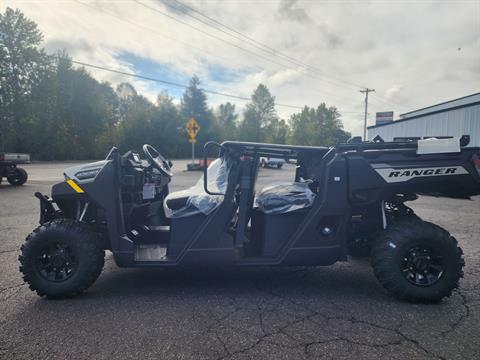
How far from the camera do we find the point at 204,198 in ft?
10.1

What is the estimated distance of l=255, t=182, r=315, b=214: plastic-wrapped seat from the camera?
3074mm

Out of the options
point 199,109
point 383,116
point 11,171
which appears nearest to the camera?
point 11,171

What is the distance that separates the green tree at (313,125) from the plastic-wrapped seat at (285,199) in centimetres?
6179

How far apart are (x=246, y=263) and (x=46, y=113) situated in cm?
3916

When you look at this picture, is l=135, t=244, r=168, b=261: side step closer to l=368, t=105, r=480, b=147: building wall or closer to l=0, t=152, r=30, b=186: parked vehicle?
l=0, t=152, r=30, b=186: parked vehicle

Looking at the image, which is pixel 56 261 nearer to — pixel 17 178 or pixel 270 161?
pixel 17 178

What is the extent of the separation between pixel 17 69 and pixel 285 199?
136 ft

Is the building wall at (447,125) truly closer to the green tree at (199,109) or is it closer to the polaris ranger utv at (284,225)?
the polaris ranger utv at (284,225)

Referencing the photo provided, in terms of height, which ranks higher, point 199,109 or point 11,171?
point 199,109

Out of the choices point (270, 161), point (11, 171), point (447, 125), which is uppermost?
point (447, 125)

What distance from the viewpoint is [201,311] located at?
2.71m

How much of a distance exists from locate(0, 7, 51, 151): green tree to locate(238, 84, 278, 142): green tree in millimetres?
36418

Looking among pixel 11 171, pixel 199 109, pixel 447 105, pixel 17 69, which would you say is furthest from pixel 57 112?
pixel 447 105

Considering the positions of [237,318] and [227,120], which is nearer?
[237,318]
